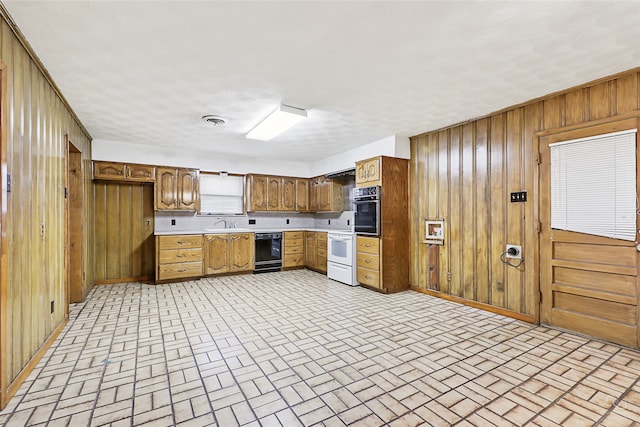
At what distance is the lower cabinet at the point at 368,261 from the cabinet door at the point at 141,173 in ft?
12.9

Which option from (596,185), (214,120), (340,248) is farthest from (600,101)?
(214,120)

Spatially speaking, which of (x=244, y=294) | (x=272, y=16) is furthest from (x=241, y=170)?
(x=272, y=16)

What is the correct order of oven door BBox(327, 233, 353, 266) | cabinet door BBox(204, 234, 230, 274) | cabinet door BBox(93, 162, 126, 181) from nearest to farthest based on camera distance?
A: cabinet door BBox(93, 162, 126, 181) < oven door BBox(327, 233, 353, 266) < cabinet door BBox(204, 234, 230, 274)

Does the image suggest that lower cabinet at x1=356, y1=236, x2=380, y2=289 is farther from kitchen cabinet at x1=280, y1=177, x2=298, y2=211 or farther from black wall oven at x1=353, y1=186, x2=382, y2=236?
kitchen cabinet at x1=280, y1=177, x2=298, y2=211

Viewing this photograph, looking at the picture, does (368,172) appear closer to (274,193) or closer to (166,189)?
(274,193)

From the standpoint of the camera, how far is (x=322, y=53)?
237cm

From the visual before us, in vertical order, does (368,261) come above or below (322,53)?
below

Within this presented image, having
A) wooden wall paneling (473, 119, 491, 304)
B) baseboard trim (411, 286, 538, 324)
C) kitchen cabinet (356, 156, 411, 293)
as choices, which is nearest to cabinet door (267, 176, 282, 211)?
kitchen cabinet (356, 156, 411, 293)

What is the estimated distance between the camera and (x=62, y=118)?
3.26 m

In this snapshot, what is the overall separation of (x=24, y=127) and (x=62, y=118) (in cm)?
128

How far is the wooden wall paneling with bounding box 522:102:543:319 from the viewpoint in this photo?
3.29 m

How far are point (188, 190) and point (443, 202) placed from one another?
4.63 m

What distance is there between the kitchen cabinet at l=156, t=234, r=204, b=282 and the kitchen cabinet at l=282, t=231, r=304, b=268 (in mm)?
1748

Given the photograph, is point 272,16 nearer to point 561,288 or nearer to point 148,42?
point 148,42
